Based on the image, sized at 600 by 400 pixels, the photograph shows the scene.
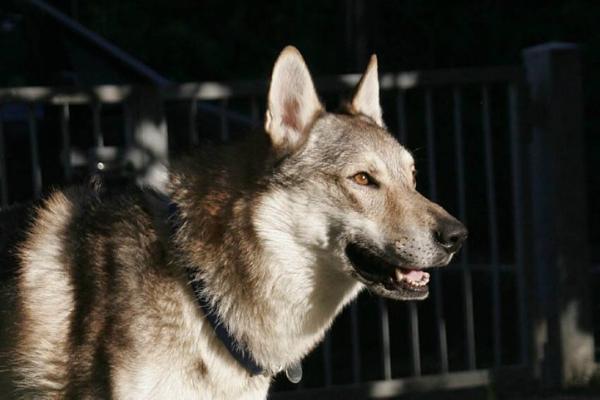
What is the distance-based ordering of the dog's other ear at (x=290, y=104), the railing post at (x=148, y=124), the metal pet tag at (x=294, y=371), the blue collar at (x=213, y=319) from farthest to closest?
the railing post at (x=148, y=124) → the metal pet tag at (x=294, y=371) → the dog's other ear at (x=290, y=104) → the blue collar at (x=213, y=319)

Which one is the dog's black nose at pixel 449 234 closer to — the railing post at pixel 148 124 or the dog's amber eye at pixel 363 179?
the dog's amber eye at pixel 363 179

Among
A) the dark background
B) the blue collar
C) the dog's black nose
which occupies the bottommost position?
the blue collar

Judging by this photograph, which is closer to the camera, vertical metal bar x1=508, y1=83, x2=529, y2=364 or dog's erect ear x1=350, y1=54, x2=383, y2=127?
dog's erect ear x1=350, y1=54, x2=383, y2=127

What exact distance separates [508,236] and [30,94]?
572 cm

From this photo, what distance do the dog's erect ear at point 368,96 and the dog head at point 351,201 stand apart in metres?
0.37

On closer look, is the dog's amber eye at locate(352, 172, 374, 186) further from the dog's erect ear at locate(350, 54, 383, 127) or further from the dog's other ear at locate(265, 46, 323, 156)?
the dog's erect ear at locate(350, 54, 383, 127)

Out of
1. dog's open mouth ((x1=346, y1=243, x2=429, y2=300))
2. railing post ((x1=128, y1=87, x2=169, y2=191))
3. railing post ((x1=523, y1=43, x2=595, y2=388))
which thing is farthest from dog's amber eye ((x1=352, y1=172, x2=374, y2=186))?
railing post ((x1=523, y1=43, x2=595, y2=388))

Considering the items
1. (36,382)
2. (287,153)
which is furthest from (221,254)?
(36,382)

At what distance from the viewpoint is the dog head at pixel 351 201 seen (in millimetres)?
4883

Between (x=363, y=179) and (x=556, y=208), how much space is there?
9.05ft

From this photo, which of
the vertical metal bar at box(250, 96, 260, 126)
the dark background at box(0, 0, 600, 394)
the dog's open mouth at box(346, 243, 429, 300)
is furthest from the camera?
the dark background at box(0, 0, 600, 394)

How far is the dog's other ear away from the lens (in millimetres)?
5055

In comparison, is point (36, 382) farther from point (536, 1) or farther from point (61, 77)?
point (536, 1)

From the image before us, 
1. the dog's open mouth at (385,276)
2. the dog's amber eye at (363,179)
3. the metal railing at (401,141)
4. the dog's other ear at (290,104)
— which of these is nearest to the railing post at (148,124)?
the metal railing at (401,141)
